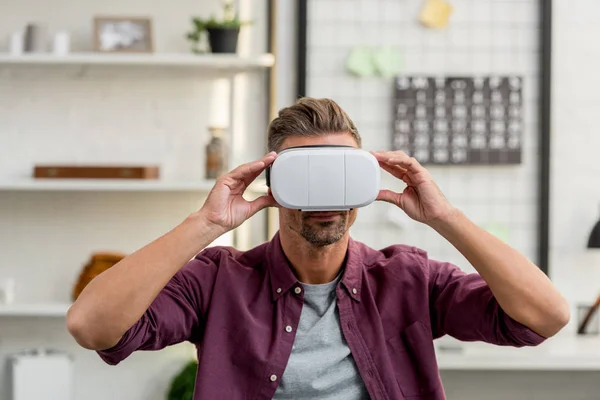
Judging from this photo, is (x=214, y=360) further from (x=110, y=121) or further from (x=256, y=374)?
(x=110, y=121)

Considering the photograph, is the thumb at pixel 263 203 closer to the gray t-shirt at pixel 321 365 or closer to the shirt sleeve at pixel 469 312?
the gray t-shirt at pixel 321 365

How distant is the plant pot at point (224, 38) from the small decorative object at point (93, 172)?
46cm

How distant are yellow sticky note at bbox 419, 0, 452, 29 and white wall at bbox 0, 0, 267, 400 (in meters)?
0.55

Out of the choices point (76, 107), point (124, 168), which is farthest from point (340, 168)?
point (76, 107)

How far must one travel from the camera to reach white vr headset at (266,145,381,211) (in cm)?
165

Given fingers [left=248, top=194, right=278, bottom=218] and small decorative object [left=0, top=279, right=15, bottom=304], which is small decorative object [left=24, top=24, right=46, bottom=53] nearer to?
small decorative object [left=0, top=279, right=15, bottom=304]

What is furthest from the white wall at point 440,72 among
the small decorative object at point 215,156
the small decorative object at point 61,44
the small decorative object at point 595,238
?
the small decorative object at point 61,44

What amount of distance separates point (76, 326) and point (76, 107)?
1725mm

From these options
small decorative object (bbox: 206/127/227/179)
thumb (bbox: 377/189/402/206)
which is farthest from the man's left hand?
small decorative object (bbox: 206/127/227/179)

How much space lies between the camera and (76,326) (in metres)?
1.70

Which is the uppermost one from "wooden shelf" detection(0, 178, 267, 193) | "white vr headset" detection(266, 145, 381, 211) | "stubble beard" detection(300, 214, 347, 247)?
"white vr headset" detection(266, 145, 381, 211)

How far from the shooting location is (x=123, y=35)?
322 cm

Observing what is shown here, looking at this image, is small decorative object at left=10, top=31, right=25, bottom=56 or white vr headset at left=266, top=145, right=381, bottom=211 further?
small decorative object at left=10, top=31, right=25, bottom=56

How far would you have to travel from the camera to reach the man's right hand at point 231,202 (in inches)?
70.9
